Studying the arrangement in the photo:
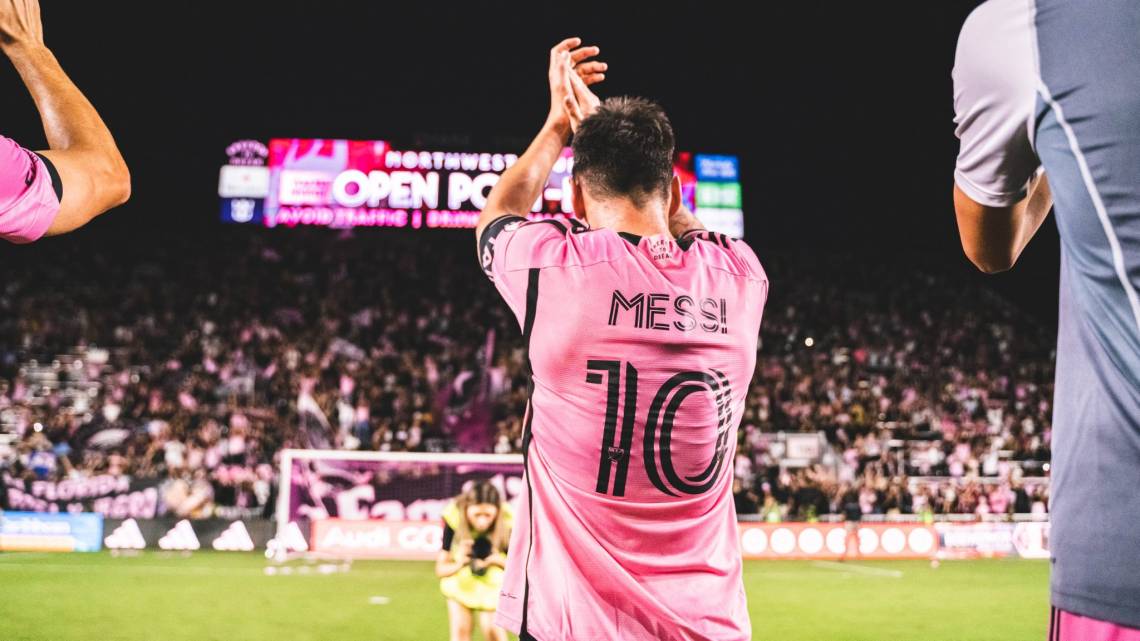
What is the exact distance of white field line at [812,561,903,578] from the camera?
14.7 m

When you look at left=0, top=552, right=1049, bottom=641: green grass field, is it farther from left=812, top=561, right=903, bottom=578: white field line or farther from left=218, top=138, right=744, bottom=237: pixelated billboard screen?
left=218, top=138, right=744, bottom=237: pixelated billboard screen

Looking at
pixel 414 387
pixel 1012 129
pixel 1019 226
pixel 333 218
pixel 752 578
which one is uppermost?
pixel 333 218

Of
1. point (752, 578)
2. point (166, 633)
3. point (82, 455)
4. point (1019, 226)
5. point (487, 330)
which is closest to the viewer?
point (1019, 226)

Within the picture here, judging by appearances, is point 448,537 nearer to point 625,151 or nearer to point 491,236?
point 491,236

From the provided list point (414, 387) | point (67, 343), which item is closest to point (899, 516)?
point (414, 387)

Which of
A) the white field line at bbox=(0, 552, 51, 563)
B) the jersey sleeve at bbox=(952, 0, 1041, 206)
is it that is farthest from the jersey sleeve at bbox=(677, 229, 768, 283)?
→ the white field line at bbox=(0, 552, 51, 563)

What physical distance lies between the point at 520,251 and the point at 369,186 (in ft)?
85.4

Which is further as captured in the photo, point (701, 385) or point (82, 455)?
point (82, 455)

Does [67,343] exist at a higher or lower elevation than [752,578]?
higher

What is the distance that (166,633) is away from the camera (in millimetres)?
8461

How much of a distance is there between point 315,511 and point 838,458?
42.8 feet

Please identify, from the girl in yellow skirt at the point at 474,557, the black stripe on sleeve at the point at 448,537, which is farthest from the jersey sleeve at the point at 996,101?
the black stripe on sleeve at the point at 448,537

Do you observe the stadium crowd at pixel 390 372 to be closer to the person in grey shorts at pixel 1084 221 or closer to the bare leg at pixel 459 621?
the bare leg at pixel 459 621

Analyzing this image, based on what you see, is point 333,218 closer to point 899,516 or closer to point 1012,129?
point 899,516
